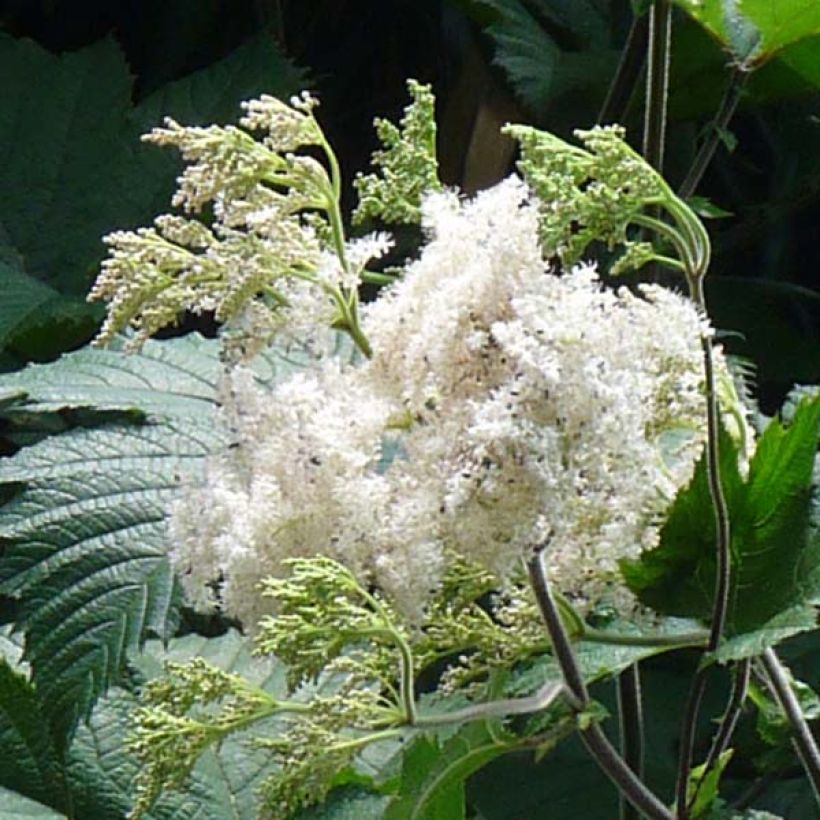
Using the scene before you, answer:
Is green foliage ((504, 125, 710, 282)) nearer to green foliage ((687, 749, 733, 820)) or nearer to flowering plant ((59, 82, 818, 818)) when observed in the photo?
flowering plant ((59, 82, 818, 818))

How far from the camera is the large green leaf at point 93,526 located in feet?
2.38

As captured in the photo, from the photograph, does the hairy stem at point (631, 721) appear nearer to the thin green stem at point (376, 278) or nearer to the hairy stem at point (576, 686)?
the hairy stem at point (576, 686)

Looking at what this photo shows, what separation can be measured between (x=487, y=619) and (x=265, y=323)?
14 centimetres

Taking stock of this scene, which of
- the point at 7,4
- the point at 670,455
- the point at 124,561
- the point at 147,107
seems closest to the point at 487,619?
the point at 670,455

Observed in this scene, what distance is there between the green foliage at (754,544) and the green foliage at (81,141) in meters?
0.90

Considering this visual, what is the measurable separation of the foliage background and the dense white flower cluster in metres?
0.42

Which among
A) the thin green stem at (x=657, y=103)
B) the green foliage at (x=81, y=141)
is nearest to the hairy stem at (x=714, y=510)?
the thin green stem at (x=657, y=103)

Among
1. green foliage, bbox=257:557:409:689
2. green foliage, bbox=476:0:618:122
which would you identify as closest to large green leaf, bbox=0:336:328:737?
green foliage, bbox=257:557:409:689

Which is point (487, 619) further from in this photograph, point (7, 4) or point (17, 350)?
point (7, 4)

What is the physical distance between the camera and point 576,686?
1.70 ft

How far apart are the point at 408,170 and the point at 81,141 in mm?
926

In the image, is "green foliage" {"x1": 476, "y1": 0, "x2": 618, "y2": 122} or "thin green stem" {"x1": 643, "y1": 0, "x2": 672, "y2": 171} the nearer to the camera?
"thin green stem" {"x1": 643, "y1": 0, "x2": 672, "y2": 171}

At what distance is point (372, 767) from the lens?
92cm

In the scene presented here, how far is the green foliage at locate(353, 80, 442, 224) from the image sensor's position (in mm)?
542
